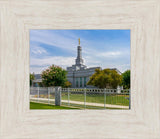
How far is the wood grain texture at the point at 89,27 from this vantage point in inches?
64.1

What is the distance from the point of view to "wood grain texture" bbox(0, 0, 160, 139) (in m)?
1.63

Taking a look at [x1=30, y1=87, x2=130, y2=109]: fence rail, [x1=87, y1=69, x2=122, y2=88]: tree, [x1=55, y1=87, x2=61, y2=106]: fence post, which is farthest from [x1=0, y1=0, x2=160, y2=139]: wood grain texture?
[x1=55, y1=87, x2=61, y2=106]: fence post

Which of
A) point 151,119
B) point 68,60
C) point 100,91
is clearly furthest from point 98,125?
point 100,91

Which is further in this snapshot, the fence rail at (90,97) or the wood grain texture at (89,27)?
the fence rail at (90,97)

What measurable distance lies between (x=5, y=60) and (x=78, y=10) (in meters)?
1.26

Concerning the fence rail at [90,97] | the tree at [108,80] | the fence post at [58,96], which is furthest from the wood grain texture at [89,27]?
the fence post at [58,96]

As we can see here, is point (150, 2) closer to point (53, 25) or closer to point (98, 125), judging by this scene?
point (53, 25)

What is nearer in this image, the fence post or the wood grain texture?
the wood grain texture

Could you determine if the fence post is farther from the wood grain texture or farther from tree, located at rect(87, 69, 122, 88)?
the wood grain texture

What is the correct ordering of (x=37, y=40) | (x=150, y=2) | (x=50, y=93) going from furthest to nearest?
1. (x=50, y=93)
2. (x=37, y=40)
3. (x=150, y=2)

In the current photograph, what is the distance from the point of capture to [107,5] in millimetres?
1645

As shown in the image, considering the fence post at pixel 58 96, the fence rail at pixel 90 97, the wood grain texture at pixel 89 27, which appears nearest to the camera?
the wood grain texture at pixel 89 27

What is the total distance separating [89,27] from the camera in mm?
1704

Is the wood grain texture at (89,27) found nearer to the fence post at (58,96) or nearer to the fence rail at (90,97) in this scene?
the fence rail at (90,97)
